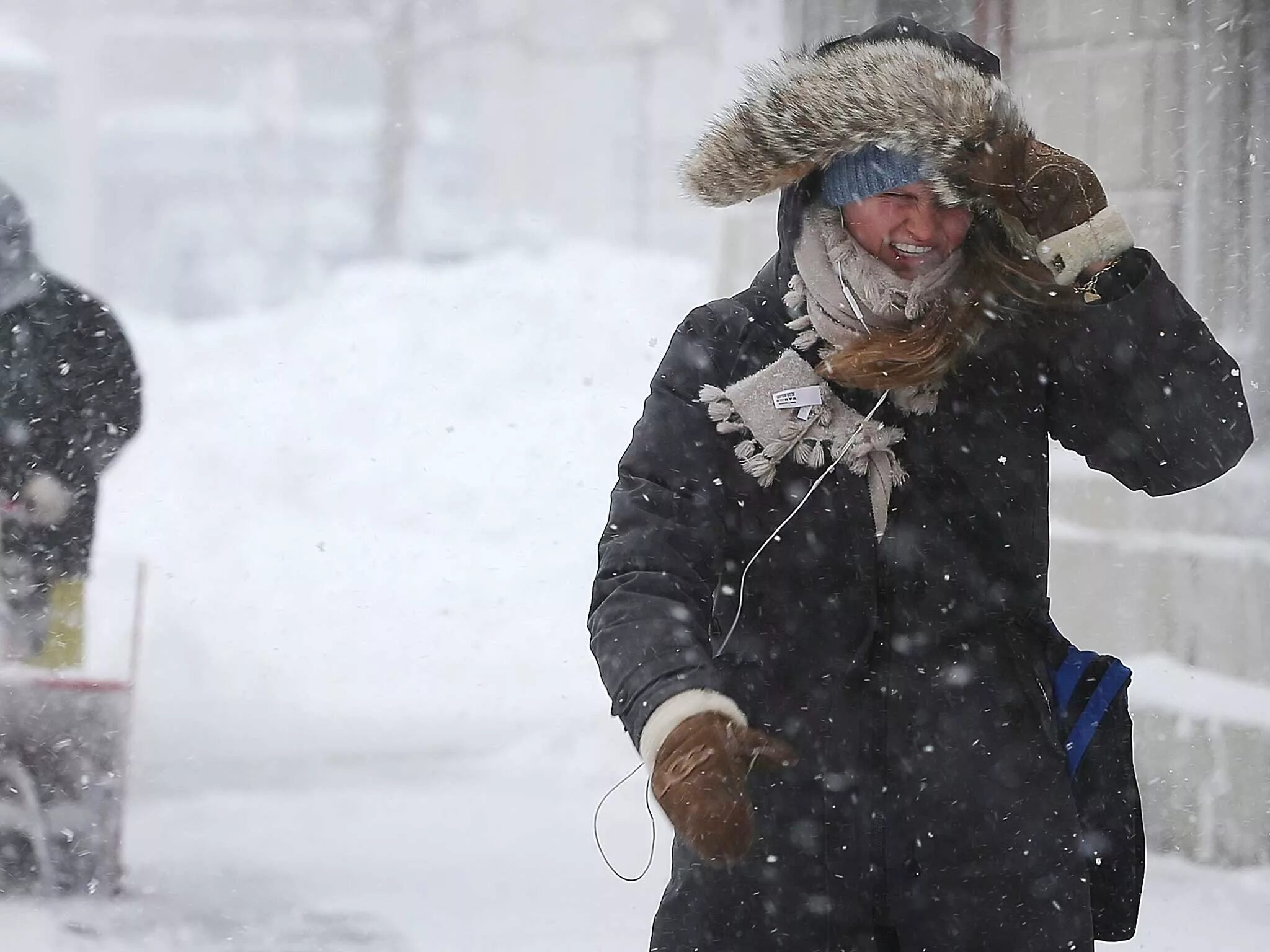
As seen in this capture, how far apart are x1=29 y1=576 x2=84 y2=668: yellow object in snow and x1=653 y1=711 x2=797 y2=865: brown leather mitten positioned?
3218mm

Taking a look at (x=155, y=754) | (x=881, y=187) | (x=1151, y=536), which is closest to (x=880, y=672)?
(x=881, y=187)

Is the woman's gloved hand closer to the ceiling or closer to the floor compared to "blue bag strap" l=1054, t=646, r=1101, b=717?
closer to the ceiling

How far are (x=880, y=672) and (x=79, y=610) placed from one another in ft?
10.7

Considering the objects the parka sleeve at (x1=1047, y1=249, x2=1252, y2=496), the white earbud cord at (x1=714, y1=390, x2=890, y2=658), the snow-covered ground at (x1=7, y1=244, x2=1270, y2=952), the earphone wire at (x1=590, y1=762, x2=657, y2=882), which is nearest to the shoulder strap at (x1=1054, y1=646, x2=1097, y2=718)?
the parka sleeve at (x1=1047, y1=249, x2=1252, y2=496)

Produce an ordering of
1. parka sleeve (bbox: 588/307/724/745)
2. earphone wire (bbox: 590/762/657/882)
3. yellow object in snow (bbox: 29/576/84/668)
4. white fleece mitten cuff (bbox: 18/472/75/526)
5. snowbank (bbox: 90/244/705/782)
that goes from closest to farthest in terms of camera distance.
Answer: parka sleeve (bbox: 588/307/724/745), earphone wire (bbox: 590/762/657/882), yellow object in snow (bbox: 29/576/84/668), white fleece mitten cuff (bbox: 18/472/75/526), snowbank (bbox: 90/244/705/782)

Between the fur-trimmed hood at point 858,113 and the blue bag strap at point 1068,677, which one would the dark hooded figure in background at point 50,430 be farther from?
the blue bag strap at point 1068,677

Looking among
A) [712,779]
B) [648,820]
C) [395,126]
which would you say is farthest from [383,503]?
[712,779]

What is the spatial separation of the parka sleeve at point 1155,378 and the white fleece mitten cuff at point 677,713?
0.54 m

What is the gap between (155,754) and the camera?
18.6 feet

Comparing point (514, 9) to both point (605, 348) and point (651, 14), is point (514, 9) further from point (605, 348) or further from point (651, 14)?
point (605, 348)

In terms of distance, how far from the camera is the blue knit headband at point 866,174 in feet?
5.47

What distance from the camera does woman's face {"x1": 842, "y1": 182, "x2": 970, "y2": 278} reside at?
1684mm

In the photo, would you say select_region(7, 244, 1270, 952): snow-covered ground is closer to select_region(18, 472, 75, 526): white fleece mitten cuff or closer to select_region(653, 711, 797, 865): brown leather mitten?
select_region(18, 472, 75, 526): white fleece mitten cuff

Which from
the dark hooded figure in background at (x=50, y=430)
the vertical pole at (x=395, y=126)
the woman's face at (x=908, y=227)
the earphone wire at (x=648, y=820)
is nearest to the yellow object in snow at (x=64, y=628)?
the dark hooded figure in background at (x=50, y=430)
